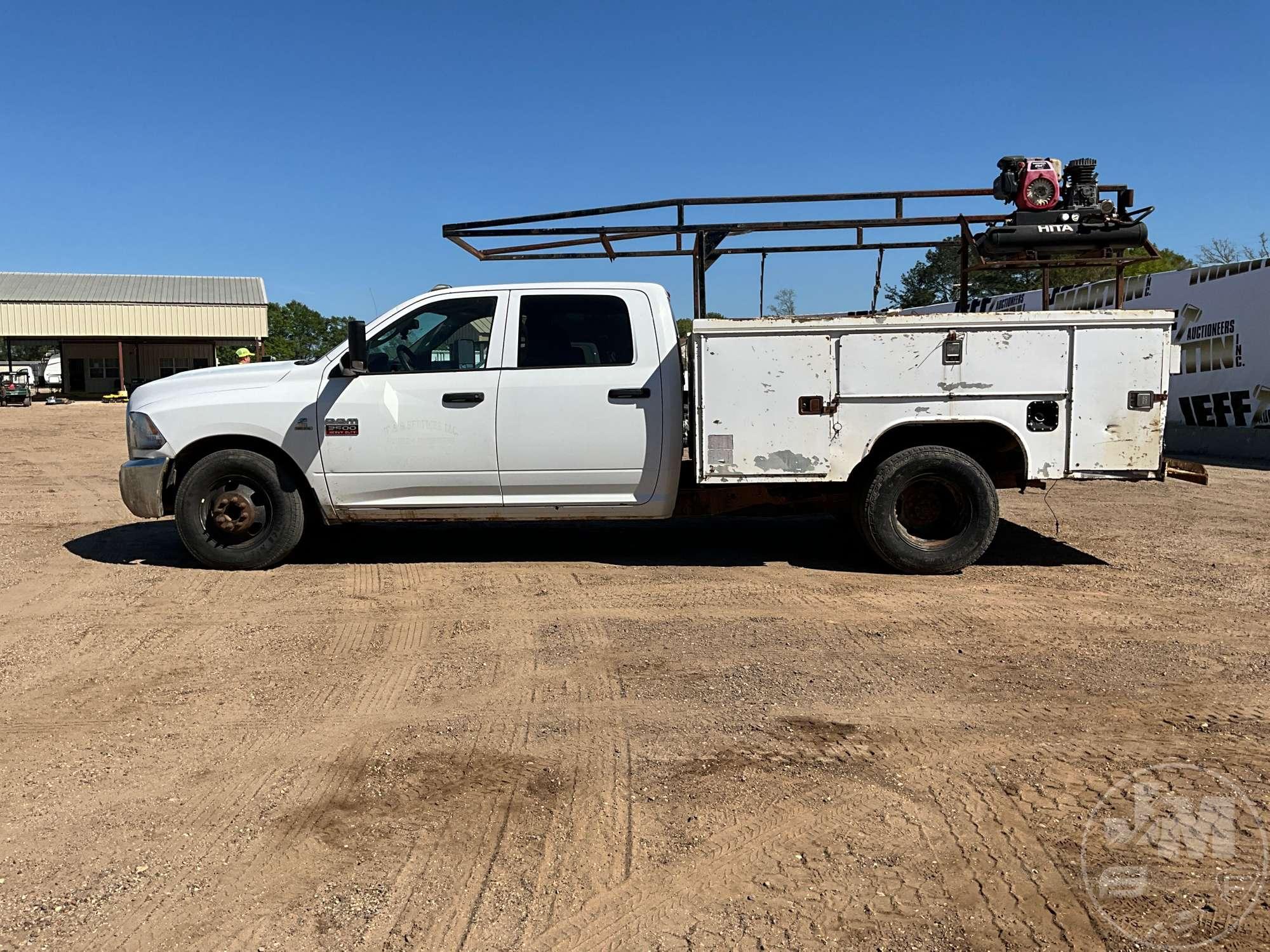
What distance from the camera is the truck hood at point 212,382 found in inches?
279

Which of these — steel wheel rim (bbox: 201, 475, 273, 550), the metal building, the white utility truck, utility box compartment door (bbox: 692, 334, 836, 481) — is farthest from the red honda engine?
the metal building

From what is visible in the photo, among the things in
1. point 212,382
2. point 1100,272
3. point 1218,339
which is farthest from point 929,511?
point 1100,272

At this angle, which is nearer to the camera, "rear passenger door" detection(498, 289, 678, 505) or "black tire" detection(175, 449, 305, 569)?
"rear passenger door" detection(498, 289, 678, 505)

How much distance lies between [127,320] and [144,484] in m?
44.9

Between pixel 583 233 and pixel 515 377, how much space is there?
1.53m

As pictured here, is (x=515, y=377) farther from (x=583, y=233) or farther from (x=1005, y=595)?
(x=1005, y=595)

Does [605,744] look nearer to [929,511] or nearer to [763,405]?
[763,405]

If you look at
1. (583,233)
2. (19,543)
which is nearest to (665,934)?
(583,233)

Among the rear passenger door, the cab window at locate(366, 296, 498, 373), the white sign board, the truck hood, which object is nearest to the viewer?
the rear passenger door

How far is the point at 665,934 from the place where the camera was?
2.68m

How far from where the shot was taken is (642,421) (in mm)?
6840

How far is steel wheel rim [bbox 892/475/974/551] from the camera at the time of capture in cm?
681

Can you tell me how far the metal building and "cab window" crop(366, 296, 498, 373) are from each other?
42.4 meters

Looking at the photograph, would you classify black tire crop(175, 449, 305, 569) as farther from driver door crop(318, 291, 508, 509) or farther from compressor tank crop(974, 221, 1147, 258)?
compressor tank crop(974, 221, 1147, 258)
